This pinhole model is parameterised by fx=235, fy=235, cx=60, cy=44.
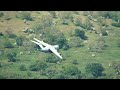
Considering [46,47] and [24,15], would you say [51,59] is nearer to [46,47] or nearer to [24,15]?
[46,47]

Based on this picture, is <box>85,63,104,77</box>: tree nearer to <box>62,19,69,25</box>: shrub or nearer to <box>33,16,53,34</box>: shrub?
<box>62,19,69,25</box>: shrub

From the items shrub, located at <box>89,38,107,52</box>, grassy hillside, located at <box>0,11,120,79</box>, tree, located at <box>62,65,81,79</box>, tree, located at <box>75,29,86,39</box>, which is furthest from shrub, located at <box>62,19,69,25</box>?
tree, located at <box>62,65,81,79</box>

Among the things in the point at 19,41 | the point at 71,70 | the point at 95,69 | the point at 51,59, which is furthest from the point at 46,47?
the point at 95,69

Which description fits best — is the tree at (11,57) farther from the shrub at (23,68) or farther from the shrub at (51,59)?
the shrub at (51,59)

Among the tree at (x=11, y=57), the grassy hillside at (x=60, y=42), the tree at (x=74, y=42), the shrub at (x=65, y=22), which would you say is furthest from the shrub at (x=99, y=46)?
the tree at (x=11, y=57)
